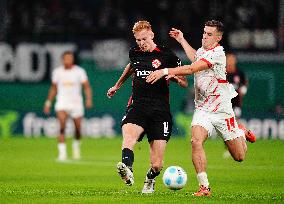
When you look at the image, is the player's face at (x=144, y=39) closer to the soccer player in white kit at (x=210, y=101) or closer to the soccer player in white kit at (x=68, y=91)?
the soccer player in white kit at (x=210, y=101)

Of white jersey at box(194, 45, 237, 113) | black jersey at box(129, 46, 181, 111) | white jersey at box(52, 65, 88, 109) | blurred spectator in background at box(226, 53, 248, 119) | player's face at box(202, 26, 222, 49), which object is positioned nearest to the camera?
player's face at box(202, 26, 222, 49)

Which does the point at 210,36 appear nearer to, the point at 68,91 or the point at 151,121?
the point at 151,121

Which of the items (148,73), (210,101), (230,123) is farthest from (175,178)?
(148,73)

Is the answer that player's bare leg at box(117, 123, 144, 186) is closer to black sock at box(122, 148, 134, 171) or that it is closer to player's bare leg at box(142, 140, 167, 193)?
black sock at box(122, 148, 134, 171)

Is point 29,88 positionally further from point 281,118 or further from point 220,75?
point 220,75

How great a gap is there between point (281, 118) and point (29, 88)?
309 inches

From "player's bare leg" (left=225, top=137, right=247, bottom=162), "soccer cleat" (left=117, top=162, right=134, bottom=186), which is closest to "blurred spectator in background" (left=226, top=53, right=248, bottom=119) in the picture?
"player's bare leg" (left=225, top=137, right=247, bottom=162)

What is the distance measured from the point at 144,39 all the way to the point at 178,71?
0.88 metres

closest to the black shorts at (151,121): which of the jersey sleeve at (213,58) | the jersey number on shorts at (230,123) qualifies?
the jersey number on shorts at (230,123)

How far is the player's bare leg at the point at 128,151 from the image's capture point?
42.7ft

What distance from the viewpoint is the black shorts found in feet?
46.1

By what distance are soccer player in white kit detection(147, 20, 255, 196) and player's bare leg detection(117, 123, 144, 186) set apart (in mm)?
794

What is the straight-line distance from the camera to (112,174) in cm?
1952

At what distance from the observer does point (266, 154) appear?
24969 mm
